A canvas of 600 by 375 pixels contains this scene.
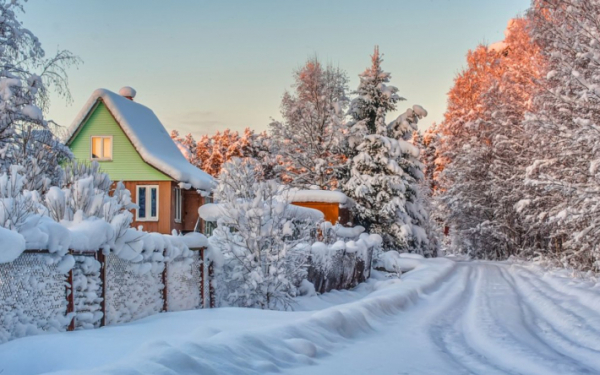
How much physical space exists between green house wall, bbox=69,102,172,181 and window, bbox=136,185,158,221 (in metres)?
0.46

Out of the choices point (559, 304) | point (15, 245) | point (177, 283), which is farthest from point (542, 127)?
point (15, 245)

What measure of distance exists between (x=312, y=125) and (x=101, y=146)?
51.7 ft

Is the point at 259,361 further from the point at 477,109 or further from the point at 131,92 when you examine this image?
the point at 477,109

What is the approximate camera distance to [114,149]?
27312 mm

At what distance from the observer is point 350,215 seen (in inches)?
1292

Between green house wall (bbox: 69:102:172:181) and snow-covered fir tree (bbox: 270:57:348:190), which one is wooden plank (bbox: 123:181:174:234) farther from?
snow-covered fir tree (bbox: 270:57:348:190)

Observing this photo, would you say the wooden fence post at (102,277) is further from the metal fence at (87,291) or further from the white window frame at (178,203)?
the white window frame at (178,203)

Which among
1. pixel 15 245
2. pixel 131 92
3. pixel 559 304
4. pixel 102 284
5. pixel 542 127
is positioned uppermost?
pixel 131 92

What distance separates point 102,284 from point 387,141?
26002 millimetres

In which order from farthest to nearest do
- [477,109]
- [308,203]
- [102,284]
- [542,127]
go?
[477,109]
[308,203]
[542,127]
[102,284]

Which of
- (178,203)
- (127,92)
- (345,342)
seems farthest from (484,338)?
(127,92)

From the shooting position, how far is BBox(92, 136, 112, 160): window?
27469mm

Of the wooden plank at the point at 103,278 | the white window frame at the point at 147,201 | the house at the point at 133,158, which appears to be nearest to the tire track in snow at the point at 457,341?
the wooden plank at the point at 103,278

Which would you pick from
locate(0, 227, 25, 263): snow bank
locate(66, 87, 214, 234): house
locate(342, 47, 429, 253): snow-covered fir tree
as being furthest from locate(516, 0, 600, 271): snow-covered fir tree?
locate(0, 227, 25, 263): snow bank
